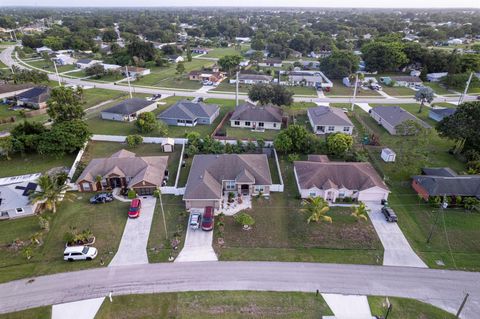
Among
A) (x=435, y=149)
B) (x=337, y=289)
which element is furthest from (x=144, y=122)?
(x=435, y=149)

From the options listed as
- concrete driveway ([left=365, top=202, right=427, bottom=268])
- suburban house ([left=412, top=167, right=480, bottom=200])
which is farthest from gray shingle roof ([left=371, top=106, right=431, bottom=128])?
concrete driveway ([left=365, top=202, right=427, bottom=268])

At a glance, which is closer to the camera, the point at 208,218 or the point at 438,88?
the point at 208,218

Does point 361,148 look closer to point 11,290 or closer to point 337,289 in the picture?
point 337,289

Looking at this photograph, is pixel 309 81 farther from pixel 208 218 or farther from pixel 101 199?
pixel 101 199

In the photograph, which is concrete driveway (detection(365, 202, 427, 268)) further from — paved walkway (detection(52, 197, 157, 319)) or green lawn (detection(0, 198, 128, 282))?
green lawn (detection(0, 198, 128, 282))

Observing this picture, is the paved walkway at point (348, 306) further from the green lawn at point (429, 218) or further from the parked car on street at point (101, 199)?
the parked car on street at point (101, 199)

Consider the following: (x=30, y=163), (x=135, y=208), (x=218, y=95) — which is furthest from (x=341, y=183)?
(x=218, y=95)

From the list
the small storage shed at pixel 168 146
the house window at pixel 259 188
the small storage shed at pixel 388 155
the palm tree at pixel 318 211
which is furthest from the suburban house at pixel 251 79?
the palm tree at pixel 318 211
